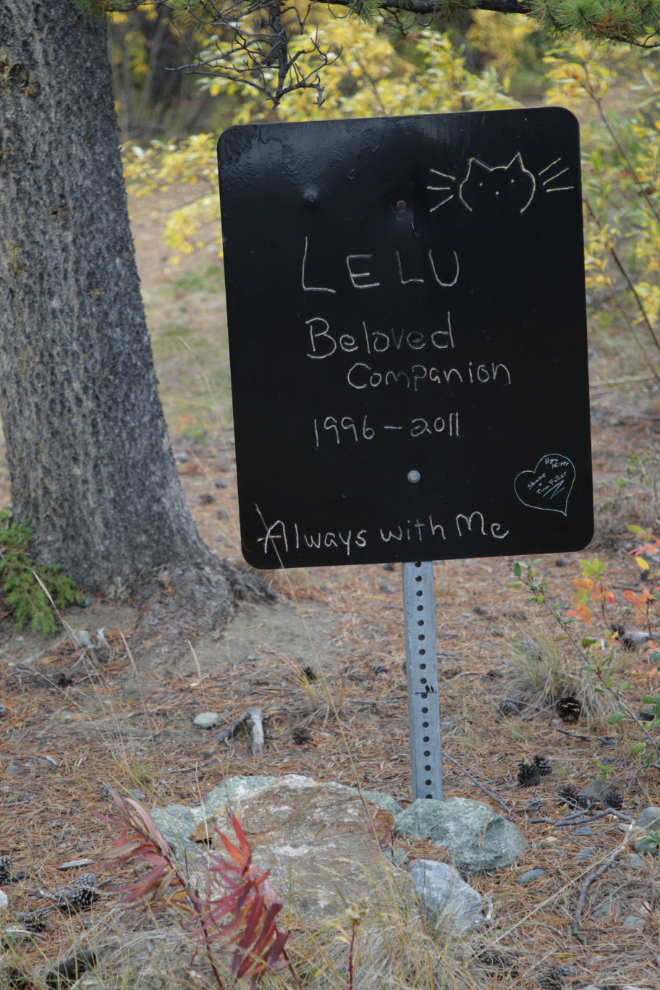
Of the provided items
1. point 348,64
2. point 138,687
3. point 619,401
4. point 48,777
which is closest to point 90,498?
point 138,687

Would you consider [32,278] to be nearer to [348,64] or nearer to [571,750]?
[571,750]

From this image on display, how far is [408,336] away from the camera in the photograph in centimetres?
214

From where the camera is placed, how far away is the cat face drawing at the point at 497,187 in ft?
6.89

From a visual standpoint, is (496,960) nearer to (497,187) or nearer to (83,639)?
(497,187)

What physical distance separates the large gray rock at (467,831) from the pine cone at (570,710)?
744mm

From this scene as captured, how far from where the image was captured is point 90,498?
11.4 feet

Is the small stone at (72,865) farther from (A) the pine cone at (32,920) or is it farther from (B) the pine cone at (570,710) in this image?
(B) the pine cone at (570,710)

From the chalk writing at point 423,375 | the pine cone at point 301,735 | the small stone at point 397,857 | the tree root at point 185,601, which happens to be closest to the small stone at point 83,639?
the tree root at point 185,601

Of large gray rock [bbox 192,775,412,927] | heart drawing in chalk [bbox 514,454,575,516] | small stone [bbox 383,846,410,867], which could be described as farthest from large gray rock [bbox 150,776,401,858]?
heart drawing in chalk [bbox 514,454,575,516]

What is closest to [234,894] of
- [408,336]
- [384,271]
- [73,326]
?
[408,336]

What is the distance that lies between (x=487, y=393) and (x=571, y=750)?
1261 millimetres

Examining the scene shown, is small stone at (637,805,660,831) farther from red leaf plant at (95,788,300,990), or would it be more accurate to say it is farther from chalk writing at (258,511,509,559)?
red leaf plant at (95,788,300,990)

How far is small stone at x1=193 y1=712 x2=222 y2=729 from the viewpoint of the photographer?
115 inches

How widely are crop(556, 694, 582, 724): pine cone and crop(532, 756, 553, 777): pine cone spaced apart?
0.32 meters
